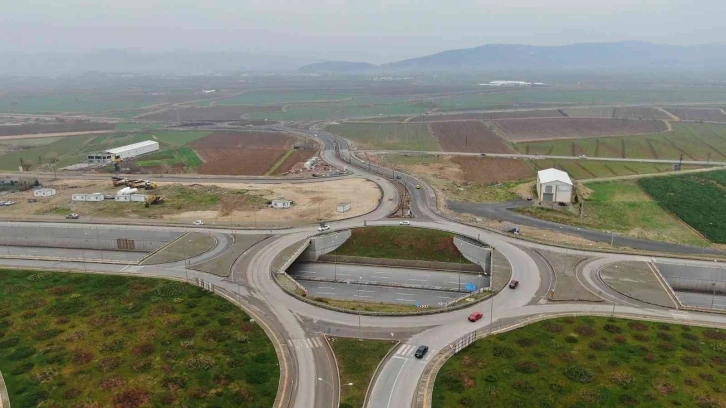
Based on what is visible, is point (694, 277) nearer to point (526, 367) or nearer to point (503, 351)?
point (503, 351)

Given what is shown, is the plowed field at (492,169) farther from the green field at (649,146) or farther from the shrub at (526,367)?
the shrub at (526,367)

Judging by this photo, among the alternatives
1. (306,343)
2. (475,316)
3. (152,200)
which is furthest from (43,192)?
(475,316)

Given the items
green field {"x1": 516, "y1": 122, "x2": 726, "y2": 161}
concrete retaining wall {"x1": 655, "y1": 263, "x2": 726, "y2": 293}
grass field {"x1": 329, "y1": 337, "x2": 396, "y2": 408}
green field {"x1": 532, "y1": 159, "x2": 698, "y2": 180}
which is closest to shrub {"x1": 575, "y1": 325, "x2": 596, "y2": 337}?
grass field {"x1": 329, "y1": 337, "x2": 396, "y2": 408}

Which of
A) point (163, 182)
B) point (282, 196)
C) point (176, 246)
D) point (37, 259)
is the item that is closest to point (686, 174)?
point (282, 196)

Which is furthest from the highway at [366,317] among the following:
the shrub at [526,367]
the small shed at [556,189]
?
the small shed at [556,189]

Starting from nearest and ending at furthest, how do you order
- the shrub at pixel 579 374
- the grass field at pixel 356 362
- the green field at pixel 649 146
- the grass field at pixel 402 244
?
the grass field at pixel 356 362 < the shrub at pixel 579 374 < the grass field at pixel 402 244 < the green field at pixel 649 146

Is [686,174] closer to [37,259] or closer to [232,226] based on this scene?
[232,226]

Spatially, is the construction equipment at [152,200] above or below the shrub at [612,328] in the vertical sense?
above
